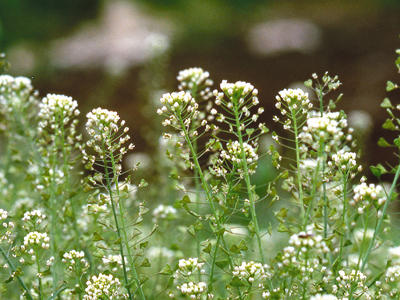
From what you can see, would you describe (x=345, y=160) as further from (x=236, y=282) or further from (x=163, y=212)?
(x=163, y=212)

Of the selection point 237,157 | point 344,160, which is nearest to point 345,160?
point 344,160

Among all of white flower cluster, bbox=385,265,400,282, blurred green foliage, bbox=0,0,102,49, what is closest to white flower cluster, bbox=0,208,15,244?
white flower cluster, bbox=385,265,400,282

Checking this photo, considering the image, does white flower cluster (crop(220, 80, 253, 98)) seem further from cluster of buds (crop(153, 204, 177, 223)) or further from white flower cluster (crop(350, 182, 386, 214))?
cluster of buds (crop(153, 204, 177, 223))

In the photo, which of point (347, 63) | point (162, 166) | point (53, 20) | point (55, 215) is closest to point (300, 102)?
point (55, 215)

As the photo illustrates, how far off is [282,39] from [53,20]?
159 inches

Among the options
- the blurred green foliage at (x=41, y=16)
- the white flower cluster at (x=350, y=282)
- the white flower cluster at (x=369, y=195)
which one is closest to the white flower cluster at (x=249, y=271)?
the white flower cluster at (x=350, y=282)

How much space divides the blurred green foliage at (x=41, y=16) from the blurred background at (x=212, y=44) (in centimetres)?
2

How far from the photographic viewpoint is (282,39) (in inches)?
334

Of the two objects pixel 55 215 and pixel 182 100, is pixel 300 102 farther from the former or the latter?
pixel 55 215

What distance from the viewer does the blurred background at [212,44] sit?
7.66 meters

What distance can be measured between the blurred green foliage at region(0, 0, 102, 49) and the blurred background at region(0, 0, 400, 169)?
2cm

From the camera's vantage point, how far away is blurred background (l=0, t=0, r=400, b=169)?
7.66 m

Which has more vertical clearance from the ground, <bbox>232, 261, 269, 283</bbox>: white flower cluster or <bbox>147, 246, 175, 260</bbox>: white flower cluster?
<bbox>147, 246, 175, 260</bbox>: white flower cluster

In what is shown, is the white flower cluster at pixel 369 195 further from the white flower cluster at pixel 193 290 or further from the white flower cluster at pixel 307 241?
the white flower cluster at pixel 193 290
